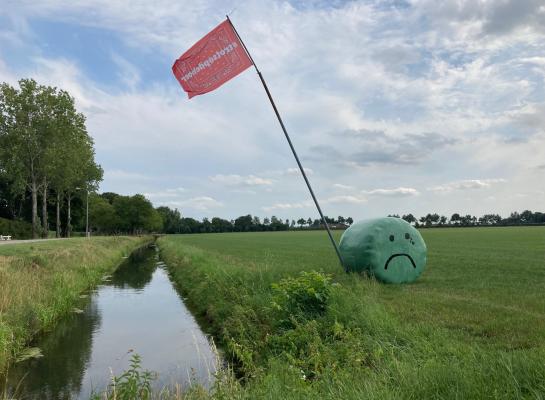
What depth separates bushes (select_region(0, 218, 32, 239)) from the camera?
45.8m

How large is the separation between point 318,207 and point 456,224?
150 m

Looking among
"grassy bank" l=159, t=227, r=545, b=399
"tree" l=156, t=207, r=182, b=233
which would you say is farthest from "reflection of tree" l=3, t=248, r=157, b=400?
"tree" l=156, t=207, r=182, b=233

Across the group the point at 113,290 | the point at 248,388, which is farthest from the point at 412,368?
the point at 113,290

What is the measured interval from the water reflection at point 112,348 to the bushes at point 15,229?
31313 millimetres

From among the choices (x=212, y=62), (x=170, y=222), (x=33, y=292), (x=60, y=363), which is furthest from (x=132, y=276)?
(x=170, y=222)

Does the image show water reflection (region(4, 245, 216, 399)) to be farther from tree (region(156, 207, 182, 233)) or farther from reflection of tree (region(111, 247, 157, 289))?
tree (region(156, 207, 182, 233))

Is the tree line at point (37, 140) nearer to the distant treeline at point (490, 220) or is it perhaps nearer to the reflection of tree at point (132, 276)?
the reflection of tree at point (132, 276)

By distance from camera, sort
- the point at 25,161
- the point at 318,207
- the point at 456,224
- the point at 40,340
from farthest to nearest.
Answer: the point at 456,224 → the point at 25,161 → the point at 318,207 → the point at 40,340

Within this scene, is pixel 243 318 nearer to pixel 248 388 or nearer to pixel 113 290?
pixel 248 388

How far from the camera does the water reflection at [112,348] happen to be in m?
9.04

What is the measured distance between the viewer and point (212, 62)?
13555 mm

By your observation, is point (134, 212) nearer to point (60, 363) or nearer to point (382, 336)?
point (60, 363)

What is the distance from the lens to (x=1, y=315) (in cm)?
1077

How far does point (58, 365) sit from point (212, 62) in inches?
331
